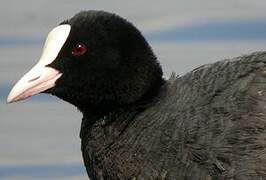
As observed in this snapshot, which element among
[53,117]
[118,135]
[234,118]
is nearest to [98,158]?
[118,135]

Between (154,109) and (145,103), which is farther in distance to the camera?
(145,103)

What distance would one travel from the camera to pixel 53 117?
53.2ft

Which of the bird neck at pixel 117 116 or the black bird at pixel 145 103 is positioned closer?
the black bird at pixel 145 103

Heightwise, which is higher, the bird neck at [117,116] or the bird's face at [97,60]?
the bird's face at [97,60]

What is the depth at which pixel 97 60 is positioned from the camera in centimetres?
1245

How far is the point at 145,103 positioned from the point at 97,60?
427 millimetres

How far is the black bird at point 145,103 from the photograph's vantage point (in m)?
12.0

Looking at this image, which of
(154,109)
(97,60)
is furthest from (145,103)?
(97,60)

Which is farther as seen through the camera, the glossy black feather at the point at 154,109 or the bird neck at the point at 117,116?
the bird neck at the point at 117,116

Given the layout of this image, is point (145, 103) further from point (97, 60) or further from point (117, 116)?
point (97, 60)

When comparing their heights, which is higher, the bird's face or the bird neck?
the bird's face

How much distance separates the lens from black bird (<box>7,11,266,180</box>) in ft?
39.3

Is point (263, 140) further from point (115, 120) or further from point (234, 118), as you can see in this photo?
point (115, 120)

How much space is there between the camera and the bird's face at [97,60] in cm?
1241
